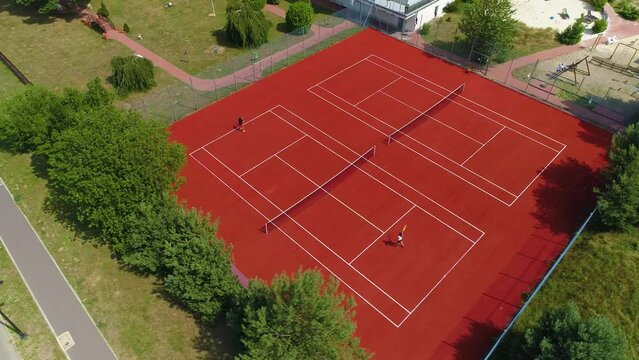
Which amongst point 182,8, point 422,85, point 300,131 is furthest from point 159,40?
point 422,85

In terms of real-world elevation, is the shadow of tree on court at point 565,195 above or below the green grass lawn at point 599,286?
above

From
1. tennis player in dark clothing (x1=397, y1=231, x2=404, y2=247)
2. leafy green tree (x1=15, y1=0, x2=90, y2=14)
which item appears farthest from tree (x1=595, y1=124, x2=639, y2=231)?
leafy green tree (x1=15, y1=0, x2=90, y2=14)

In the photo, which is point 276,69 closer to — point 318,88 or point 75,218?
point 318,88

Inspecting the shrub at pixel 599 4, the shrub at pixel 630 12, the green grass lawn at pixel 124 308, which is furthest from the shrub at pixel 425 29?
the green grass lawn at pixel 124 308

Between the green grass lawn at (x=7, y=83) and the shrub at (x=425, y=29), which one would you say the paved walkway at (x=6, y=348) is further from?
the shrub at (x=425, y=29)

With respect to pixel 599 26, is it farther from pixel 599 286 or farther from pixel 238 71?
pixel 238 71

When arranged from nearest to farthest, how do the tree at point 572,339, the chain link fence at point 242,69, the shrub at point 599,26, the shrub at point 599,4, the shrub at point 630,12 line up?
the tree at point 572,339, the chain link fence at point 242,69, the shrub at point 599,26, the shrub at point 630,12, the shrub at point 599,4

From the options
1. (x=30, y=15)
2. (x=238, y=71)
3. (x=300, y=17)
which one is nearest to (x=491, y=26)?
(x=300, y=17)
